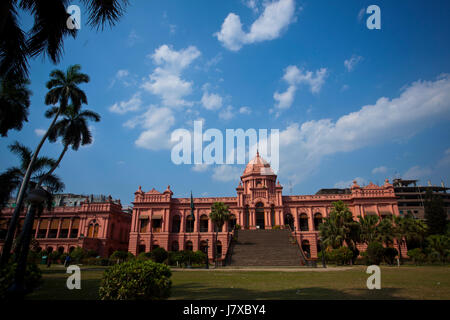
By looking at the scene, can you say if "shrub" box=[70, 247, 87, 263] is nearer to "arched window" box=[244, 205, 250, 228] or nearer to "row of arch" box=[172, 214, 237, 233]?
"row of arch" box=[172, 214, 237, 233]

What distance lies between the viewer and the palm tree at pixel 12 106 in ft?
65.4

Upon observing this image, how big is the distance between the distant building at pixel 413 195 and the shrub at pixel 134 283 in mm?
77241

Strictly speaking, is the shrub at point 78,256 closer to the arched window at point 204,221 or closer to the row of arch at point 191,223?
the row of arch at point 191,223

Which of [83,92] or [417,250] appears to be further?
[417,250]

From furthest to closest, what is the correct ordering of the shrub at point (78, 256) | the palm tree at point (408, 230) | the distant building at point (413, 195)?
the distant building at point (413, 195)
the palm tree at point (408, 230)
the shrub at point (78, 256)

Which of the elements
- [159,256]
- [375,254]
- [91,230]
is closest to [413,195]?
[375,254]

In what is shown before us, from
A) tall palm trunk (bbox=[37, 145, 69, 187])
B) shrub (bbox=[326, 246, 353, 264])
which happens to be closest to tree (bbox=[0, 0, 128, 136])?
tall palm trunk (bbox=[37, 145, 69, 187])

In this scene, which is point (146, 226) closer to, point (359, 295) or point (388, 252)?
point (388, 252)

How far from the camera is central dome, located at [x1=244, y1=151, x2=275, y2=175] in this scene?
5125 cm

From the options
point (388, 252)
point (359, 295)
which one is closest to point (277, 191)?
point (388, 252)

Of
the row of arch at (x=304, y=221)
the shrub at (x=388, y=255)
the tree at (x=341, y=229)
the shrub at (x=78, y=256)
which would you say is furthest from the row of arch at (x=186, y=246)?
the shrub at (x=388, y=255)

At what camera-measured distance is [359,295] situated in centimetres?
995
